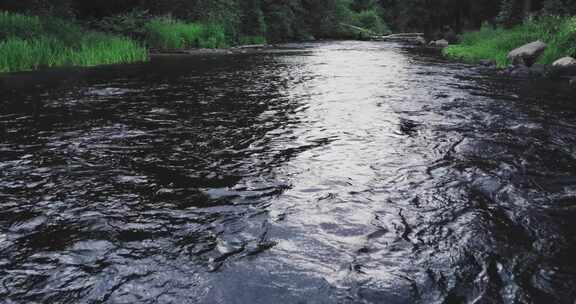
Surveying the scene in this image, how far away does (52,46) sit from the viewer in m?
17.5

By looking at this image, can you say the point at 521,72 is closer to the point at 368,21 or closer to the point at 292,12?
the point at 292,12

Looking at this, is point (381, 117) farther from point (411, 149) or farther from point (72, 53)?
point (72, 53)

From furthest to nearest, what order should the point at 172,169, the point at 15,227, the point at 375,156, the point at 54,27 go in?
the point at 54,27 < the point at 375,156 < the point at 172,169 < the point at 15,227

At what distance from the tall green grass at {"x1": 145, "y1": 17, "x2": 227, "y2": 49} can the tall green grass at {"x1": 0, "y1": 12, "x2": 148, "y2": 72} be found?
4.26 metres

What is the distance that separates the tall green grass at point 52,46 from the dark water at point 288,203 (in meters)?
6.60

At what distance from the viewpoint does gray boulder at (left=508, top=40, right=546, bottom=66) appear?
643 inches

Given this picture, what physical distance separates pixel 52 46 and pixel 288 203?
1642 cm

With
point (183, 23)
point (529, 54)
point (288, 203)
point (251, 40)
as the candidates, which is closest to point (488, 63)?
point (529, 54)

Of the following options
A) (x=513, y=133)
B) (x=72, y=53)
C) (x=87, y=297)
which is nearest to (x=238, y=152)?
(x=87, y=297)

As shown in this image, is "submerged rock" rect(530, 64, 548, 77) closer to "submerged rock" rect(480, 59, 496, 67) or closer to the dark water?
"submerged rock" rect(480, 59, 496, 67)

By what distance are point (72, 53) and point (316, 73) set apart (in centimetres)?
930

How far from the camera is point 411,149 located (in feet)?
21.3

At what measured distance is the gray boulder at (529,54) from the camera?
16.3 meters

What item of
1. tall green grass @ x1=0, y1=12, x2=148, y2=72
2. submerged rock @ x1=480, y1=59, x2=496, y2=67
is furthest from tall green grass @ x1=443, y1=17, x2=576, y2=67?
tall green grass @ x1=0, y1=12, x2=148, y2=72
